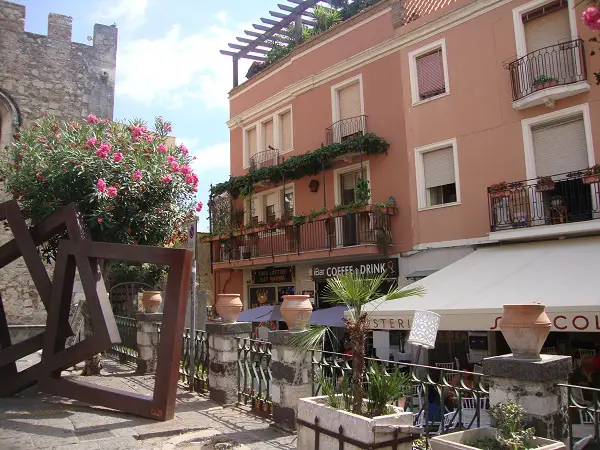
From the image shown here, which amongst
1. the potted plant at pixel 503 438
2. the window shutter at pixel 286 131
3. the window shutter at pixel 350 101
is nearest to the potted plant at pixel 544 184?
the window shutter at pixel 350 101

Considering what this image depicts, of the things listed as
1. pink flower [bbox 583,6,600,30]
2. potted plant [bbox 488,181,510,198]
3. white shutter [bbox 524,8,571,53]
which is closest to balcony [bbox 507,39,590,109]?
white shutter [bbox 524,8,571,53]

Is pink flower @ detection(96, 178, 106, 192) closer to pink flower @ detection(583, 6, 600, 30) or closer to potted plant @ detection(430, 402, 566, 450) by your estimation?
potted plant @ detection(430, 402, 566, 450)

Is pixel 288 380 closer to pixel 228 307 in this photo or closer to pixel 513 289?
pixel 228 307

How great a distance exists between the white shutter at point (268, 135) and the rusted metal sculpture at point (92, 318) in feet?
46.4

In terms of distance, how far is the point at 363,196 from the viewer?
16.3 metres

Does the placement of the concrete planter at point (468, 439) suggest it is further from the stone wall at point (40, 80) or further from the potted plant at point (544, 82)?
the stone wall at point (40, 80)

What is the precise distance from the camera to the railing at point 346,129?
684 inches

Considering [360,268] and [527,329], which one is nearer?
[527,329]

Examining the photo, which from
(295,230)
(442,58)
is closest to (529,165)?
(442,58)

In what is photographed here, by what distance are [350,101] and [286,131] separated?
351cm

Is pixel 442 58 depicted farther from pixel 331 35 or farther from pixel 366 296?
pixel 366 296

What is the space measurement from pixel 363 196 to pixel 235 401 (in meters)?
9.55

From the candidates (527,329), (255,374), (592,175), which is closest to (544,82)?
(592,175)

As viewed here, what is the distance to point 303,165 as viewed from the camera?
18250 millimetres
